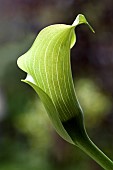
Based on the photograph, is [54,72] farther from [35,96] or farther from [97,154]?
[35,96]

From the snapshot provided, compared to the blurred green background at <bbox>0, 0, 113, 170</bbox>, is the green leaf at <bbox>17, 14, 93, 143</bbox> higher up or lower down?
higher up

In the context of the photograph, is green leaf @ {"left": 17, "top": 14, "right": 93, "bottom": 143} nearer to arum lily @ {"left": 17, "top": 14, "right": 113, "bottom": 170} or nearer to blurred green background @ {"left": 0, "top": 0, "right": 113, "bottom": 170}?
arum lily @ {"left": 17, "top": 14, "right": 113, "bottom": 170}

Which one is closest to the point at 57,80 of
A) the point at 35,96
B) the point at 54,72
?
the point at 54,72

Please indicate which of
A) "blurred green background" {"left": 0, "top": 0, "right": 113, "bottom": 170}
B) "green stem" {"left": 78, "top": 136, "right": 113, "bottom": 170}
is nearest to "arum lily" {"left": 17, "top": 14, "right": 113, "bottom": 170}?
"green stem" {"left": 78, "top": 136, "right": 113, "bottom": 170}

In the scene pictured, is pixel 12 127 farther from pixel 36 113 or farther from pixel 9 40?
pixel 9 40

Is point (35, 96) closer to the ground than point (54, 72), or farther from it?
closer to the ground

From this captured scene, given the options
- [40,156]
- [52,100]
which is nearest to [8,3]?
[40,156]

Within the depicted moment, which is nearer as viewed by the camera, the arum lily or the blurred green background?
the arum lily
